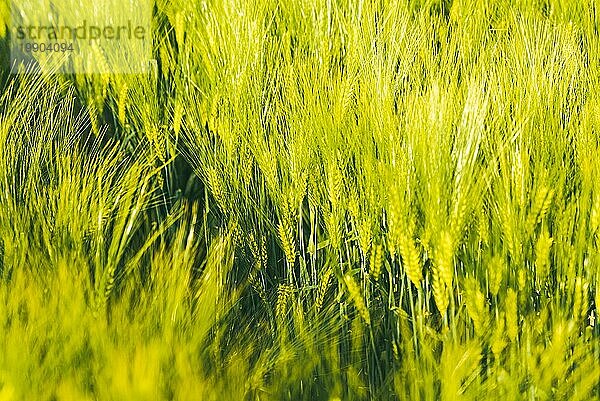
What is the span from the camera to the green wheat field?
862 mm

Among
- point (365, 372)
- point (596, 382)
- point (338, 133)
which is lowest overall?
point (365, 372)

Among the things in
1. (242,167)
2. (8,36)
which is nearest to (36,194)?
(242,167)

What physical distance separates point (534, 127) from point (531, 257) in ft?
0.55

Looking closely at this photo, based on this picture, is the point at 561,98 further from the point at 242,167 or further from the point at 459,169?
the point at 242,167

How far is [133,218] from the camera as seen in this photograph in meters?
1.12

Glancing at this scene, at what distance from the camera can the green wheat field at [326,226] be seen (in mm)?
862

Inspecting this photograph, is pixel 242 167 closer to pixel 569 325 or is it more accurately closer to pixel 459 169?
pixel 459 169

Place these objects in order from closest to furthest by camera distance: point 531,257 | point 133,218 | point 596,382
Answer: point 596,382 < point 531,257 < point 133,218

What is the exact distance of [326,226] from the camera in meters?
1.09

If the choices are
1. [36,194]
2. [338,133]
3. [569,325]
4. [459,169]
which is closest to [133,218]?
[36,194]

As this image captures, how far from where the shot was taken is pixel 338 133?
105 cm

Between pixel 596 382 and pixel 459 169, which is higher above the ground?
pixel 459 169

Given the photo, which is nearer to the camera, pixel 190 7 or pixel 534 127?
pixel 534 127

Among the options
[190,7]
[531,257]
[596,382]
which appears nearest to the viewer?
[596,382]
